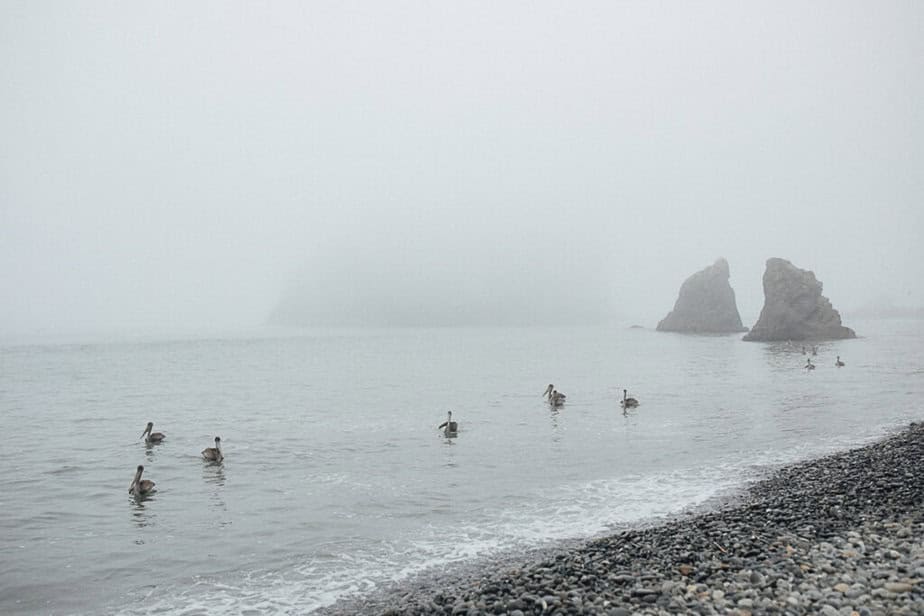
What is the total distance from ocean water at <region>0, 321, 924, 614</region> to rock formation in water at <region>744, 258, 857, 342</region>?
53.2m

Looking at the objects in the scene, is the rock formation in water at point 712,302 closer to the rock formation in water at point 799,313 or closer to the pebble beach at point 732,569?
the rock formation in water at point 799,313

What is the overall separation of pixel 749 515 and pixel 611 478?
6.59 meters

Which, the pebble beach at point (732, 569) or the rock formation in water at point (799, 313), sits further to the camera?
the rock formation in water at point (799, 313)

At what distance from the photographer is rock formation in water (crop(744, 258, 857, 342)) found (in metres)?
99.8

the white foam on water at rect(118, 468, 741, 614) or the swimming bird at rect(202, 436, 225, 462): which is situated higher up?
the swimming bird at rect(202, 436, 225, 462)

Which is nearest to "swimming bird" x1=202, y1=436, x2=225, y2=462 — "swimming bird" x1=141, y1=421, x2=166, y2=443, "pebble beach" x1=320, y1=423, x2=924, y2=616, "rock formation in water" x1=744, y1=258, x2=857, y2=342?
"swimming bird" x1=141, y1=421, x2=166, y2=443

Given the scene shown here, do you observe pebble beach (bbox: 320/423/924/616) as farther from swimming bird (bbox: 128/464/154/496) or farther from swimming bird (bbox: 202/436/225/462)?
swimming bird (bbox: 202/436/225/462)

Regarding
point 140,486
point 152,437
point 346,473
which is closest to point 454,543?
point 346,473

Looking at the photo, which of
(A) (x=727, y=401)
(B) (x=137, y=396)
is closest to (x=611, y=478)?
(A) (x=727, y=401)

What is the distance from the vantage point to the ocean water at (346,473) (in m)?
12.6

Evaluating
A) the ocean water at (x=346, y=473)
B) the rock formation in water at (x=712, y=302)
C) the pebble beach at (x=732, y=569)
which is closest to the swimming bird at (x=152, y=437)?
the ocean water at (x=346, y=473)

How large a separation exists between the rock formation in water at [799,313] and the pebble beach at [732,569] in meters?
95.4

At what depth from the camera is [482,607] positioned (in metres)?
9.24

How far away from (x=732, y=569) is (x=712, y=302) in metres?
145
